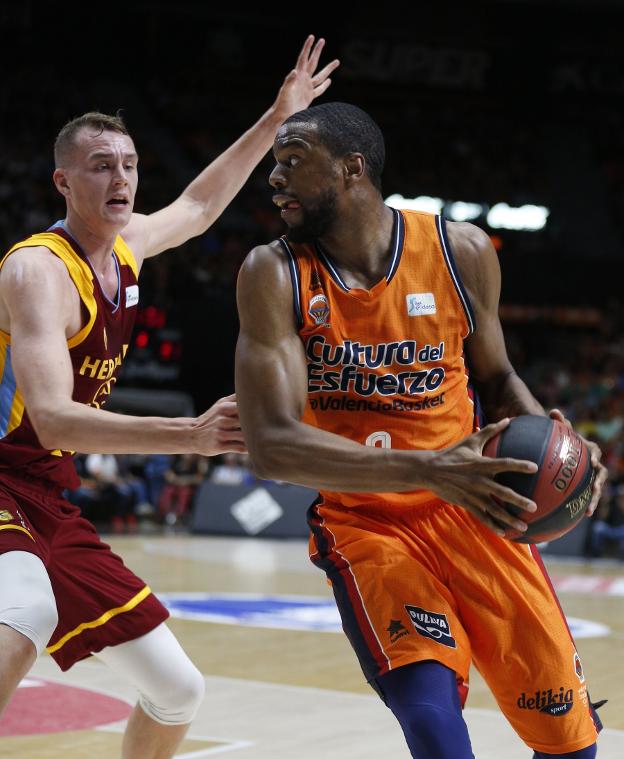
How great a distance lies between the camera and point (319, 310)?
3.27 metres

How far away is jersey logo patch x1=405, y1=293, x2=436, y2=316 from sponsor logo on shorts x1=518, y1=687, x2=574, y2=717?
105cm

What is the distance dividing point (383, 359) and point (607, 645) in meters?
5.74

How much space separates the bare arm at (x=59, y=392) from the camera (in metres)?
3.29

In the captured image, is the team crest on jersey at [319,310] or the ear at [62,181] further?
the ear at [62,181]

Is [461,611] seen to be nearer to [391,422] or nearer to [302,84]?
[391,422]

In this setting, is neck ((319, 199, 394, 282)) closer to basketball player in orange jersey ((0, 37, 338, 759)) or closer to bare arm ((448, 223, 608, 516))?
bare arm ((448, 223, 608, 516))

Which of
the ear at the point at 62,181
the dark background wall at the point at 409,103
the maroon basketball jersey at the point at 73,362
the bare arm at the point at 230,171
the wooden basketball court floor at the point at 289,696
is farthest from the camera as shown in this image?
the dark background wall at the point at 409,103

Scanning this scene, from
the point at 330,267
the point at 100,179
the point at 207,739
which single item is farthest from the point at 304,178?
the point at 207,739

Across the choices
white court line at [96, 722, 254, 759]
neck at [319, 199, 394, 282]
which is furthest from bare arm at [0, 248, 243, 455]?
white court line at [96, 722, 254, 759]

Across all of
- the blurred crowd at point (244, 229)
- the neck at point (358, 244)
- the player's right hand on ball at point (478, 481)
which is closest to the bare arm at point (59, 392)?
the neck at point (358, 244)

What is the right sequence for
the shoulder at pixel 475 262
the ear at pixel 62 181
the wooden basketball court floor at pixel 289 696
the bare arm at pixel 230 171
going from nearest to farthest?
the shoulder at pixel 475 262, the ear at pixel 62 181, the bare arm at pixel 230 171, the wooden basketball court floor at pixel 289 696

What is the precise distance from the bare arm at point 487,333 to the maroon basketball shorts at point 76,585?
1.29 metres

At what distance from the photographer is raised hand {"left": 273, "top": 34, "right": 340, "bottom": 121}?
4699 mm

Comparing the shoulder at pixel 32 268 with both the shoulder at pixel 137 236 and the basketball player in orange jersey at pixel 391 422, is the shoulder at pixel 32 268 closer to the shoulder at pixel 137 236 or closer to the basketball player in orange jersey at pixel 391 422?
the shoulder at pixel 137 236
